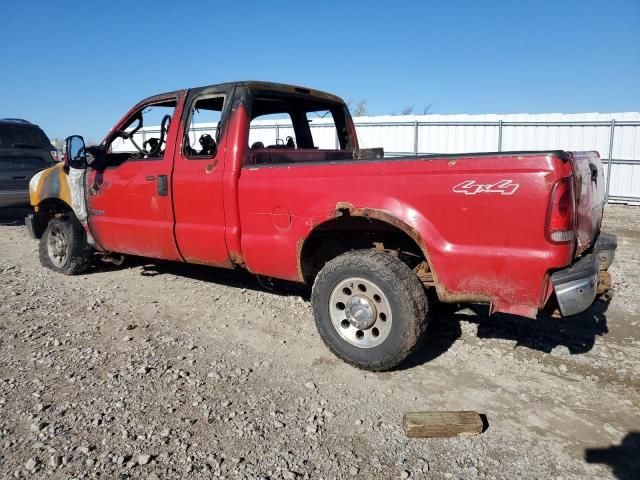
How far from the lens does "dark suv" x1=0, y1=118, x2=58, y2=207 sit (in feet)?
31.2

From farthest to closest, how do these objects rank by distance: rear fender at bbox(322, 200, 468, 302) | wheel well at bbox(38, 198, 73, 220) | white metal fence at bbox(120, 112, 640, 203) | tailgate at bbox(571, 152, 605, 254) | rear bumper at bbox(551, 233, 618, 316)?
white metal fence at bbox(120, 112, 640, 203) < wheel well at bbox(38, 198, 73, 220) < rear fender at bbox(322, 200, 468, 302) < tailgate at bbox(571, 152, 605, 254) < rear bumper at bbox(551, 233, 618, 316)

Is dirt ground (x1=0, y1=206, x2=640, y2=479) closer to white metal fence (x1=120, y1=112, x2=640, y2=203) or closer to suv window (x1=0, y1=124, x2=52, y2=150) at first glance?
suv window (x1=0, y1=124, x2=52, y2=150)

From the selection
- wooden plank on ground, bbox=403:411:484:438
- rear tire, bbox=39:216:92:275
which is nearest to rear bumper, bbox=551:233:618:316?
wooden plank on ground, bbox=403:411:484:438

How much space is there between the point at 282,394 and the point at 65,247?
4.15 metres

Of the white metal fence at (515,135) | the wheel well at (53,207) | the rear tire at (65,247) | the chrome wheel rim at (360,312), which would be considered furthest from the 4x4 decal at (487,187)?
the white metal fence at (515,135)

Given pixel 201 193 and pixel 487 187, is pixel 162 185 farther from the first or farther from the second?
pixel 487 187

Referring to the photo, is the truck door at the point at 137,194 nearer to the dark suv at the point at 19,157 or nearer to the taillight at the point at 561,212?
the taillight at the point at 561,212

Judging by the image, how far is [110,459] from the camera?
251 cm

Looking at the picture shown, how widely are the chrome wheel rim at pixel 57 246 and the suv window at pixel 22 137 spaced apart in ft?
16.3

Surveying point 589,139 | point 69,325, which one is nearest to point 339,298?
point 69,325

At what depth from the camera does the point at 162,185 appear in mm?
4605

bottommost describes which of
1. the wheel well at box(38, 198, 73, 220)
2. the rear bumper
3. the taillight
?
the rear bumper

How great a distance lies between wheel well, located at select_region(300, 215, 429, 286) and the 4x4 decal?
64cm

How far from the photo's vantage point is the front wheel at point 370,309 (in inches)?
127
